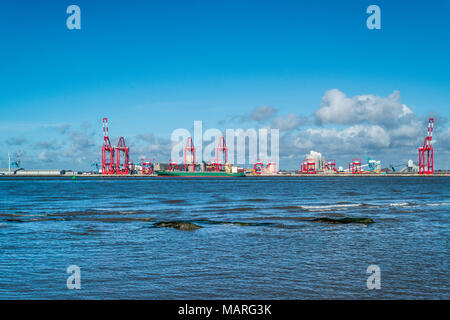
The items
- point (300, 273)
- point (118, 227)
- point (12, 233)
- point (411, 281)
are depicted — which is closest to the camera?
point (411, 281)

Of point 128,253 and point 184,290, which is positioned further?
point 128,253

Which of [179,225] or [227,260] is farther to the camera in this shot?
[179,225]

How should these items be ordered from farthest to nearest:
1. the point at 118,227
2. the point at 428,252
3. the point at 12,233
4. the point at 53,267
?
the point at 118,227 < the point at 12,233 < the point at 428,252 < the point at 53,267

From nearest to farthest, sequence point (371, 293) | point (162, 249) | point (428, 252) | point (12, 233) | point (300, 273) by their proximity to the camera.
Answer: point (371, 293)
point (300, 273)
point (428, 252)
point (162, 249)
point (12, 233)

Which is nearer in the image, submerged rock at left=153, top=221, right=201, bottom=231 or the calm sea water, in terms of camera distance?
the calm sea water

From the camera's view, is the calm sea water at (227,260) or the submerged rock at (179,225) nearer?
the calm sea water at (227,260)

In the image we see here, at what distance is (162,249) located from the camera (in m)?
13.1

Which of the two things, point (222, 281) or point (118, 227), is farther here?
point (118, 227)
